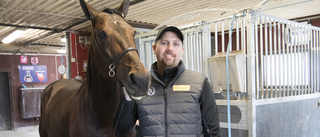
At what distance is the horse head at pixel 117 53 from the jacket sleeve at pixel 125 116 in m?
0.14

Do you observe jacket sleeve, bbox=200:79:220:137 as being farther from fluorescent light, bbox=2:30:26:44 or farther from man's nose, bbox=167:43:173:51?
fluorescent light, bbox=2:30:26:44

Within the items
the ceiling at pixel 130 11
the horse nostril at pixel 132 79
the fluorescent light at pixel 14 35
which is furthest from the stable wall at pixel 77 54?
the horse nostril at pixel 132 79

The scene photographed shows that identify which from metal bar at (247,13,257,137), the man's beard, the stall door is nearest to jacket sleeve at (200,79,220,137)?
the man's beard

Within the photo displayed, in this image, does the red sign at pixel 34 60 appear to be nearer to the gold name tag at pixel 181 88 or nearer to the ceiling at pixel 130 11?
the ceiling at pixel 130 11

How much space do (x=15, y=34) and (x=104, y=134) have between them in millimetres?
5842

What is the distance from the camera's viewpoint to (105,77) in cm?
139

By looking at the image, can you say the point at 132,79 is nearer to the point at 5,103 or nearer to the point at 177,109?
the point at 177,109

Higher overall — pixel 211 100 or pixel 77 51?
pixel 77 51

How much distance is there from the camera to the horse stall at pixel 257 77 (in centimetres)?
212

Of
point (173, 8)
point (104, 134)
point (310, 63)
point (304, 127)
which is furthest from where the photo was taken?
point (173, 8)

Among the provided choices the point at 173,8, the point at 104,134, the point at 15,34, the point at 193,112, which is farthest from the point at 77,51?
the point at 193,112

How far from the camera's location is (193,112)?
128 cm

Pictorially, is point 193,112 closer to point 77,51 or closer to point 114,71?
point 114,71

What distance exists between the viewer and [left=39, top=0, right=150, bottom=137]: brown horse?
113 cm
